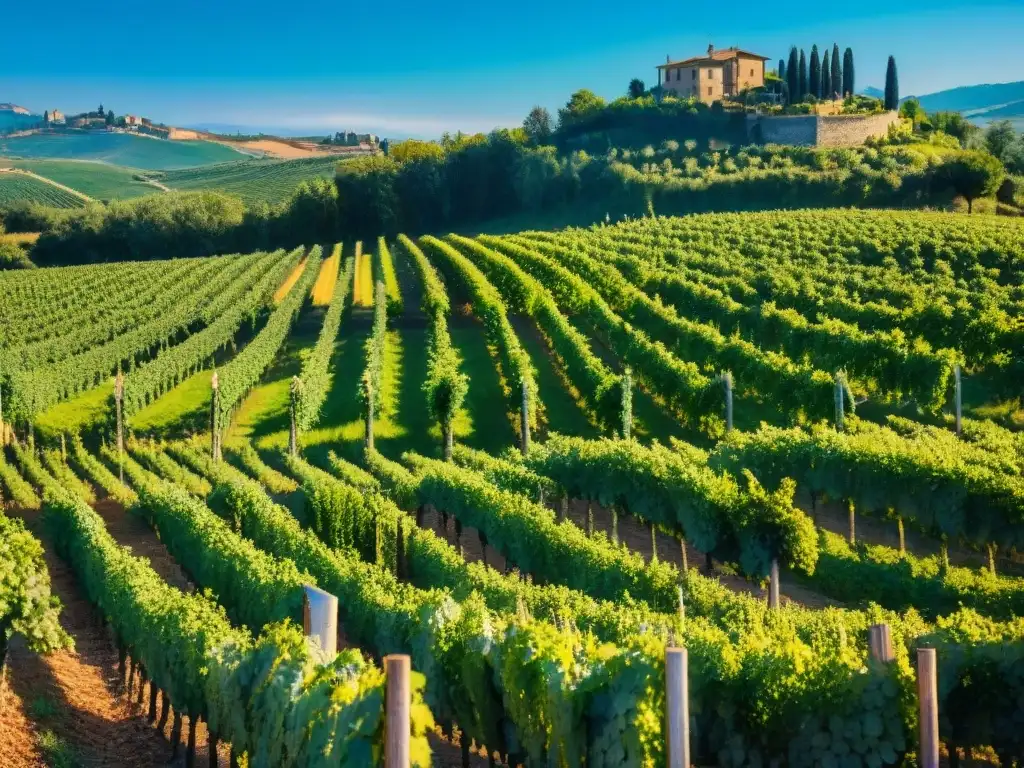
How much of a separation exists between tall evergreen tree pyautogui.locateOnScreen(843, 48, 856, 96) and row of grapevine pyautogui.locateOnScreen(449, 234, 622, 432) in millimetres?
55851

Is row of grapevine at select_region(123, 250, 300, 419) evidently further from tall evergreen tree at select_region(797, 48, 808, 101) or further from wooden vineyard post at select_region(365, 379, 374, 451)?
tall evergreen tree at select_region(797, 48, 808, 101)

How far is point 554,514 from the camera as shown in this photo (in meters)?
22.9

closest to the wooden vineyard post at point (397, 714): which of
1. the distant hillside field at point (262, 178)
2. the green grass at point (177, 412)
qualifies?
the green grass at point (177, 412)

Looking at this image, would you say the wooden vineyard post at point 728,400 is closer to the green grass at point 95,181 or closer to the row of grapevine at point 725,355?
the row of grapevine at point 725,355

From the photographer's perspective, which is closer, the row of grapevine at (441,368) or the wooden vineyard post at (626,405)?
the wooden vineyard post at (626,405)

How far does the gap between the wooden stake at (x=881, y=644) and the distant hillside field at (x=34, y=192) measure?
521 ft

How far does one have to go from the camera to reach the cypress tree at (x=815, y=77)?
105 m

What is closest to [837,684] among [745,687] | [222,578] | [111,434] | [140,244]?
[745,687]

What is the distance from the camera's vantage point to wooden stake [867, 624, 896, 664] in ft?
35.8

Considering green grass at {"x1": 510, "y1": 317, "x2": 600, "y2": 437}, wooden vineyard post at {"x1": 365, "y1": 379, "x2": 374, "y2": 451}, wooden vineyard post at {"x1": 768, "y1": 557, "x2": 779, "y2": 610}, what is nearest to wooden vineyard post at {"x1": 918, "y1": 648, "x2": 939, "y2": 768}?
wooden vineyard post at {"x1": 768, "y1": 557, "x2": 779, "y2": 610}

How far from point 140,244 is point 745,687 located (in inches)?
3876

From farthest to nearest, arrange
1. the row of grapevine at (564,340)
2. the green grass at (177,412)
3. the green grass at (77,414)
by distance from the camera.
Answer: the green grass at (77,414)
the green grass at (177,412)
the row of grapevine at (564,340)

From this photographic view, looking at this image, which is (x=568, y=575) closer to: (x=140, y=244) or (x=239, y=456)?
(x=239, y=456)

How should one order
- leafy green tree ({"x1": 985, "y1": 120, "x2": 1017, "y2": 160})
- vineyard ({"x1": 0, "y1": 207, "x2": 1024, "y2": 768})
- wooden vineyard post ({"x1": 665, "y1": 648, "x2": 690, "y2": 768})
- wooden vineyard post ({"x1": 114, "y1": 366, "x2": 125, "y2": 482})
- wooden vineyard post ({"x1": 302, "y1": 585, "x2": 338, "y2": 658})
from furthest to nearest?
leafy green tree ({"x1": 985, "y1": 120, "x2": 1017, "y2": 160})
wooden vineyard post ({"x1": 114, "y1": 366, "x2": 125, "y2": 482})
vineyard ({"x1": 0, "y1": 207, "x2": 1024, "y2": 768})
wooden vineyard post ({"x1": 302, "y1": 585, "x2": 338, "y2": 658})
wooden vineyard post ({"x1": 665, "y1": 648, "x2": 690, "y2": 768})
